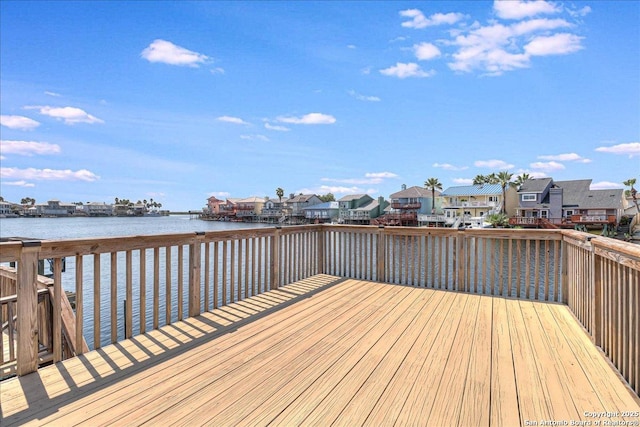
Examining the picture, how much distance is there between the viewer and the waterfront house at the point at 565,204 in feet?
95.1

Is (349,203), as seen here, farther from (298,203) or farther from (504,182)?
(504,182)

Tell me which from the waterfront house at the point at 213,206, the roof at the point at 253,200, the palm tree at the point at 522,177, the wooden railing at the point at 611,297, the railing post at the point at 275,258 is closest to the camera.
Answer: the wooden railing at the point at 611,297

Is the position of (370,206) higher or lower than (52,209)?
lower

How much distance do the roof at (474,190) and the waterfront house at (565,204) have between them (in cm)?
268

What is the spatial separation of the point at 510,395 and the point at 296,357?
1466 millimetres

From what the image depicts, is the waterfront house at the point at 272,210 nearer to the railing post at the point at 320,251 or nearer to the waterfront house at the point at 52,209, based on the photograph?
the waterfront house at the point at 52,209

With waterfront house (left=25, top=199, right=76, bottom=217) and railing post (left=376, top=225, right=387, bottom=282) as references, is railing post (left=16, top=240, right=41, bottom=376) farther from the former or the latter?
waterfront house (left=25, top=199, right=76, bottom=217)

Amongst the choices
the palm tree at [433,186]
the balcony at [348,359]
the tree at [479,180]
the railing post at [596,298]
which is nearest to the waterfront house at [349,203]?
the palm tree at [433,186]

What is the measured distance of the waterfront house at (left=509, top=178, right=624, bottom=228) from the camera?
29.0 metres

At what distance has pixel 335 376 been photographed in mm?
2117

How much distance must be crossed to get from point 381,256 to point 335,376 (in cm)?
310

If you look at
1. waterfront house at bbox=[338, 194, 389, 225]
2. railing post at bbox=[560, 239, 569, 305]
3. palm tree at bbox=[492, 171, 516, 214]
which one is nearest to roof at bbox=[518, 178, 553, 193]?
palm tree at bbox=[492, 171, 516, 214]

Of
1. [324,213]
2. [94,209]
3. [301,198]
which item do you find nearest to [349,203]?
[324,213]

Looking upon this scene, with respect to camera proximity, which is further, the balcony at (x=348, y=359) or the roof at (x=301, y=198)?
the roof at (x=301, y=198)
